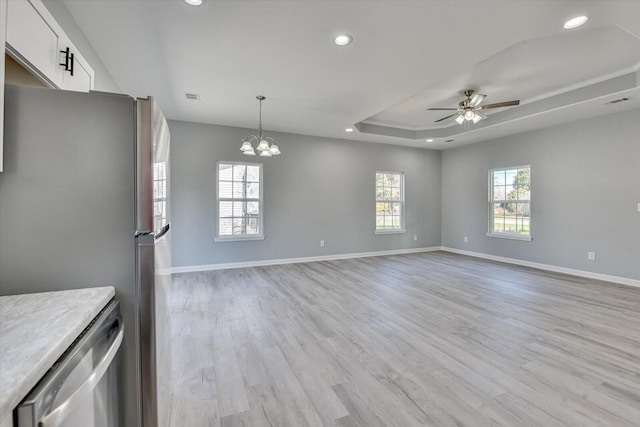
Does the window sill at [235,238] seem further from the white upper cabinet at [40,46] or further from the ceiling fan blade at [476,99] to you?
the ceiling fan blade at [476,99]

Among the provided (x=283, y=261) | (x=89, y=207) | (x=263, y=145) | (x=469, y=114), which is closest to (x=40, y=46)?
(x=89, y=207)

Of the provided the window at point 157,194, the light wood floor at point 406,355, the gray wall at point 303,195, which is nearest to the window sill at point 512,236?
the light wood floor at point 406,355

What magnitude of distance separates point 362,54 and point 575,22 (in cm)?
172

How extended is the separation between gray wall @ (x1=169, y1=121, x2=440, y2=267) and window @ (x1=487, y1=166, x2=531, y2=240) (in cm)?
146

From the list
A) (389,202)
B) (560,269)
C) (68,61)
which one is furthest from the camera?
(389,202)

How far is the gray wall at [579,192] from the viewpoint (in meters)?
4.30

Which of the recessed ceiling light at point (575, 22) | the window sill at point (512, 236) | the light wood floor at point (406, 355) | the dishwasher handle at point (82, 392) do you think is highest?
A: the recessed ceiling light at point (575, 22)

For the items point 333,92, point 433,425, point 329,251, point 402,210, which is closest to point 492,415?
point 433,425

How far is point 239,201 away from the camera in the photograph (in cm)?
551

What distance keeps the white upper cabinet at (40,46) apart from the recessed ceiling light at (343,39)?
6.50ft

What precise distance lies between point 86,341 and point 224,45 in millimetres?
2691

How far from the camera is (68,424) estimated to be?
2.29 ft

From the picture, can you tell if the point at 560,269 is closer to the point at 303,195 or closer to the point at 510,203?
the point at 510,203

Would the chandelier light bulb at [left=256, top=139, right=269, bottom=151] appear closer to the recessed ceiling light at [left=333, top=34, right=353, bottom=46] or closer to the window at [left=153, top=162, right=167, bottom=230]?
the recessed ceiling light at [left=333, top=34, right=353, bottom=46]
